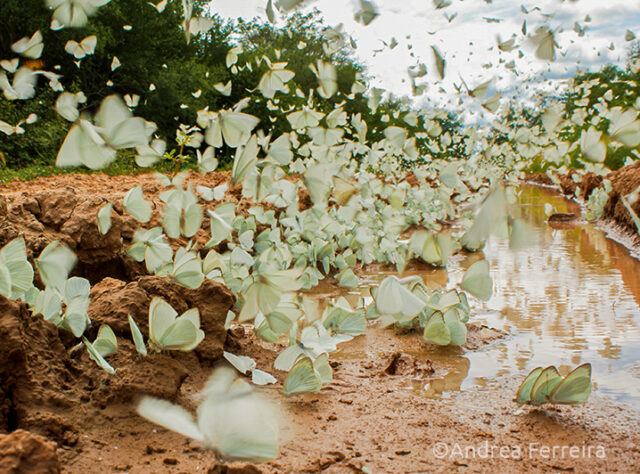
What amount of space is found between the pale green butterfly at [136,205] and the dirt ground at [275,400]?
26cm

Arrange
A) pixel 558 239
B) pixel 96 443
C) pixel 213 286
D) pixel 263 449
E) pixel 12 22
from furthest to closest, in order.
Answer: pixel 12 22
pixel 558 239
pixel 213 286
pixel 96 443
pixel 263 449

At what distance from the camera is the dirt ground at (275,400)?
131 centimetres

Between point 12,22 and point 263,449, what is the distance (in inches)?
807

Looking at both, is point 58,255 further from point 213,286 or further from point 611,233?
point 611,233

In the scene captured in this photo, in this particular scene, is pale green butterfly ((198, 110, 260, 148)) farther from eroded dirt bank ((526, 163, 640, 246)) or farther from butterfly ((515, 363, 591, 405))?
eroded dirt bank ((526, 163, 640, 246))

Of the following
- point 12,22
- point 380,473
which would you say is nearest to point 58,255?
point 380,473

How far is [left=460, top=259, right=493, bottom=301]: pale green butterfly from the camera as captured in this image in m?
2.16

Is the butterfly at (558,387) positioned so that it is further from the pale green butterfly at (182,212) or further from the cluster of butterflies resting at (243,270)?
the pale green butterfly at (182,212)

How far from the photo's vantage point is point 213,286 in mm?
2084

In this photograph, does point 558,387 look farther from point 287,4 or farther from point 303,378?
point 287,4

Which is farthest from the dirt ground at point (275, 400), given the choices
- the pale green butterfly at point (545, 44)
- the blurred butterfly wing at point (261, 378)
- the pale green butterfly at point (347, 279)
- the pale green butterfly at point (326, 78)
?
the pale green butterfly at point (347, 279)

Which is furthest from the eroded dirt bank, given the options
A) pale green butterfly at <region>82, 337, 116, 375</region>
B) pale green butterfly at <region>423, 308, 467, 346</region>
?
pale green butterfly at <region>82, 337, 116, 375</region>

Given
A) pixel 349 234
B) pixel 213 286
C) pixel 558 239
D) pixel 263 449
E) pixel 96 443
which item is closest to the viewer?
pixel 263 449

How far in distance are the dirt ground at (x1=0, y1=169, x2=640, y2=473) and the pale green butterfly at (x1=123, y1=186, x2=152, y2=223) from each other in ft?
0.87
